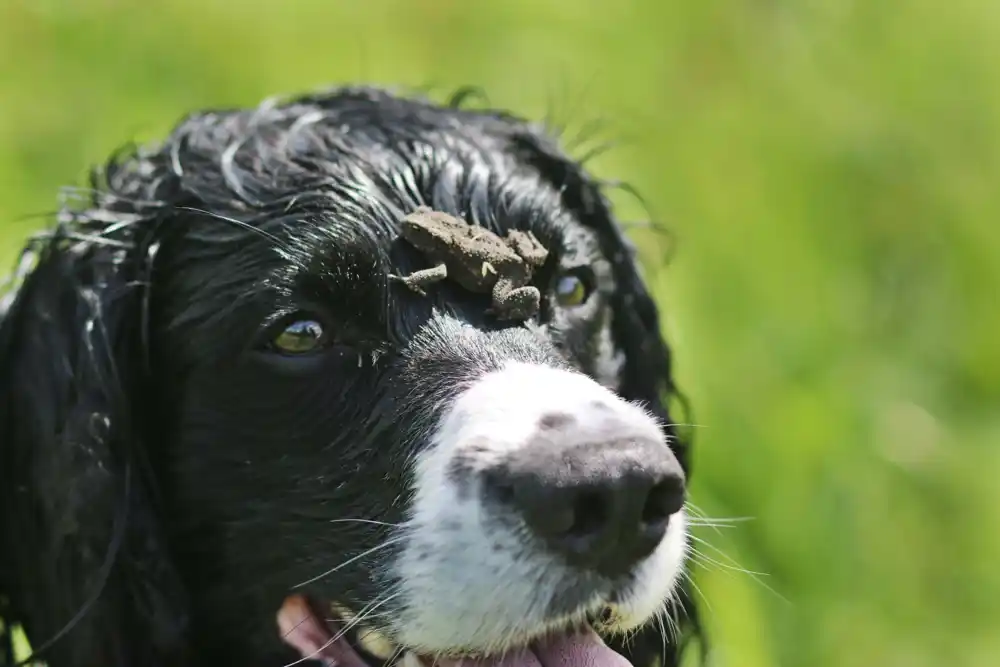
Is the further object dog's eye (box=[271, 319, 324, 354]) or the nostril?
dog's eye (box=[271, 319, 324, 354])

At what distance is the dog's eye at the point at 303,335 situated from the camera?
371cm

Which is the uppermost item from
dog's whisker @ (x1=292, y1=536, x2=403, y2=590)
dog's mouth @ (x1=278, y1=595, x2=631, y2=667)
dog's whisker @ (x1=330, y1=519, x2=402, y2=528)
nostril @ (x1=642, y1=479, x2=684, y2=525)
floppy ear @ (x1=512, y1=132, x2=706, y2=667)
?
floppy ear @ (x1=512, y1=132, x2=706, y2=667)

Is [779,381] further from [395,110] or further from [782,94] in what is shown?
[395,110]

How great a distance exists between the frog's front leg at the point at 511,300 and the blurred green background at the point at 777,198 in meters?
2.10

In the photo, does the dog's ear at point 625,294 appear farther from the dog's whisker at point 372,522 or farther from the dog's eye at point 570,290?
the dog's whisker at point 372,522

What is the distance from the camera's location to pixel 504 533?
318cm

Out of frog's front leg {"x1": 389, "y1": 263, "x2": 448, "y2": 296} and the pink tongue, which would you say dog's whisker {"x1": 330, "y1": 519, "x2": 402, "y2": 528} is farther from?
frog's front leg {"x1": 389, "y1": 263, "x2": 448, "y2": 296}

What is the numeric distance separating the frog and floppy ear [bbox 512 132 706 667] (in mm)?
777

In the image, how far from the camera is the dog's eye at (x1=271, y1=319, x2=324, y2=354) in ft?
12.2

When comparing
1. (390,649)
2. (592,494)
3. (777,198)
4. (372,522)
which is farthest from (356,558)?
(777,198)

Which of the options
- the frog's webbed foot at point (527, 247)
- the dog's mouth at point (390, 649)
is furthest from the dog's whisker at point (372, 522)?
the frog's webbed foot at point (527, 247)

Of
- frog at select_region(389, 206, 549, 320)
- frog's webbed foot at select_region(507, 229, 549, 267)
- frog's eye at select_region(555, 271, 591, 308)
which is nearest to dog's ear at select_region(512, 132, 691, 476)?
frog's eye at select_region(555, 271, 591, 308)

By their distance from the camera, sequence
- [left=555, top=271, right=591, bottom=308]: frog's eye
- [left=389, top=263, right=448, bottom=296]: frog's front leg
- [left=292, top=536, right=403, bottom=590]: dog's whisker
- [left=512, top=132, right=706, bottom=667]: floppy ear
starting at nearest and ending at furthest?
[left=292, top=536, right=403, bottom=590]: dog's whisker, [left=389, top=263, right=448, bottom=296]: frog's front leg, [left=555, top=271, right=591, bottom=308]: frog's eye, [left=512, top=132, right=706, bottom=667]: floppy ear

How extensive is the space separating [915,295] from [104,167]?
500 centimetres
